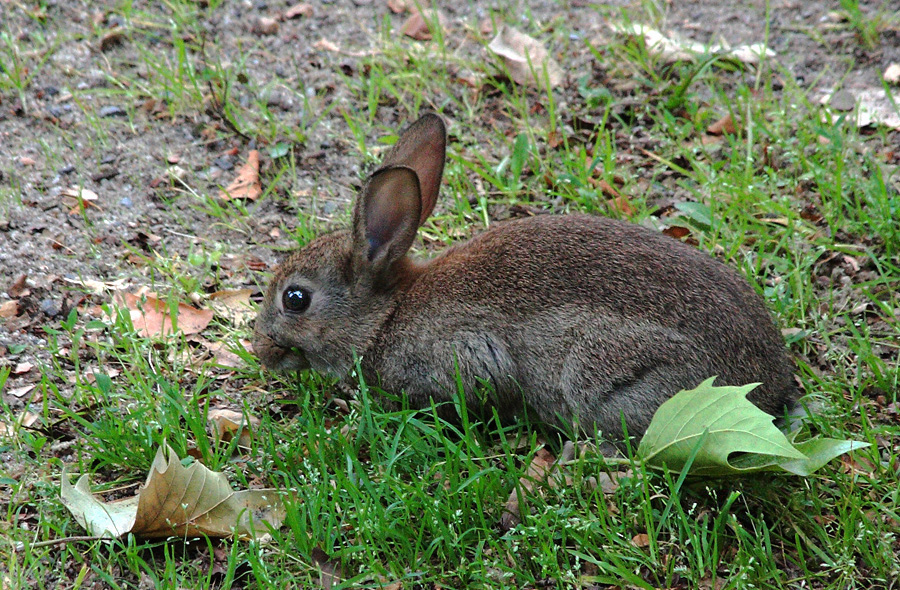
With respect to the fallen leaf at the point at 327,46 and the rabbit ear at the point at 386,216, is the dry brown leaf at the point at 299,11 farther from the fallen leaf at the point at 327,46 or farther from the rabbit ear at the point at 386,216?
the rabbit ear at the point at 386,216

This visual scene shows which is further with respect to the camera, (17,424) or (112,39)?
(112,39)

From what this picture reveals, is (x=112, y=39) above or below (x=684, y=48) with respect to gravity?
below

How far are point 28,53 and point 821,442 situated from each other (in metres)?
5.93

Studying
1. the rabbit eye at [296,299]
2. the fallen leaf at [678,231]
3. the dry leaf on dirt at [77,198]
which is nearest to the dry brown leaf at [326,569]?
the rabbit eye at [296,299]

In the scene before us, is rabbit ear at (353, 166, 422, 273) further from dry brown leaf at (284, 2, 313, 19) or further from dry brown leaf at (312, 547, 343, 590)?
dry brown leaf at (284, 2, 313, 19)

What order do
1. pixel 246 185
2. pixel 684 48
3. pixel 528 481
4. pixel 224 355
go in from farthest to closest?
pixel 684 48 < pixel 246 185 < pixel 224 355 < pixel 528 481

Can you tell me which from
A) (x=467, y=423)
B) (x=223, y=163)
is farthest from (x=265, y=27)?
(x=467, y=423)

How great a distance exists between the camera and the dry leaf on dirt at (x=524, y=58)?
6535mm

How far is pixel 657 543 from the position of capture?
3527mm

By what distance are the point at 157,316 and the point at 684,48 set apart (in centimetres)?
400

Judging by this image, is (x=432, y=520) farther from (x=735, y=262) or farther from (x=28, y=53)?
(x=28, y=53)

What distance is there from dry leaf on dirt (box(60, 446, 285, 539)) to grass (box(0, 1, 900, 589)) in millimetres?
74

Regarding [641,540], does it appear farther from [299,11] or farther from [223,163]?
[299,11]

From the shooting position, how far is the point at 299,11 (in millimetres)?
7336
